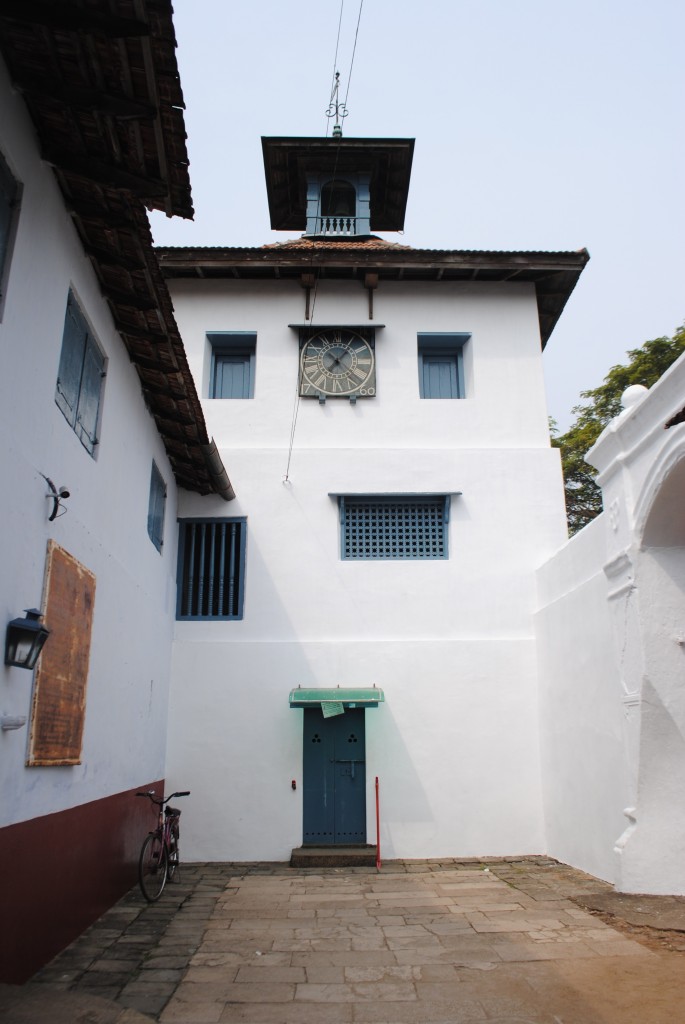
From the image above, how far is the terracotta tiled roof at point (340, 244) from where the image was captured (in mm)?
11180

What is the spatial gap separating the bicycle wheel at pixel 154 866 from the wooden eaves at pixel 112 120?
188 inches

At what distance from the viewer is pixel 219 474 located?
9.32 meters

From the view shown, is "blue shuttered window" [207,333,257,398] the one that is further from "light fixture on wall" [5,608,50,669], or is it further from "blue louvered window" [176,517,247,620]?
"light fixture on wall" [5,608,50,669]

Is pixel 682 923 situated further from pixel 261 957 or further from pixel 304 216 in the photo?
pixel 304 216

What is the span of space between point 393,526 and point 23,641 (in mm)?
6404

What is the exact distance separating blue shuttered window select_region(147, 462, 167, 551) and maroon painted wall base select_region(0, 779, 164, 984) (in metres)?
2.78

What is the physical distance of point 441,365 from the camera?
11.5 meters

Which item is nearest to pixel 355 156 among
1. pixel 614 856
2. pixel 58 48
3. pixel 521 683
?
pixel 521 683

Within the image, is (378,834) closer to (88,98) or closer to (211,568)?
(211,568)

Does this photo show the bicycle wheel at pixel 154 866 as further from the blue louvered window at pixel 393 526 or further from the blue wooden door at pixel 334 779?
the blue louvered window at pixel 393 526

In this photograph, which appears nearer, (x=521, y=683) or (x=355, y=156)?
(x=521, y=683)

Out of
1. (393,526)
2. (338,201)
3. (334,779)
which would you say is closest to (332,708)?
(334,779)

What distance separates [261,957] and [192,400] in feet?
16.0

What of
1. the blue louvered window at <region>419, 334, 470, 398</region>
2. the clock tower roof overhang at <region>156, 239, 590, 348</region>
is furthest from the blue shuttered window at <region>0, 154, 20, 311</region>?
the blue louvered window at <region>419, 334, 470, 398</region>
